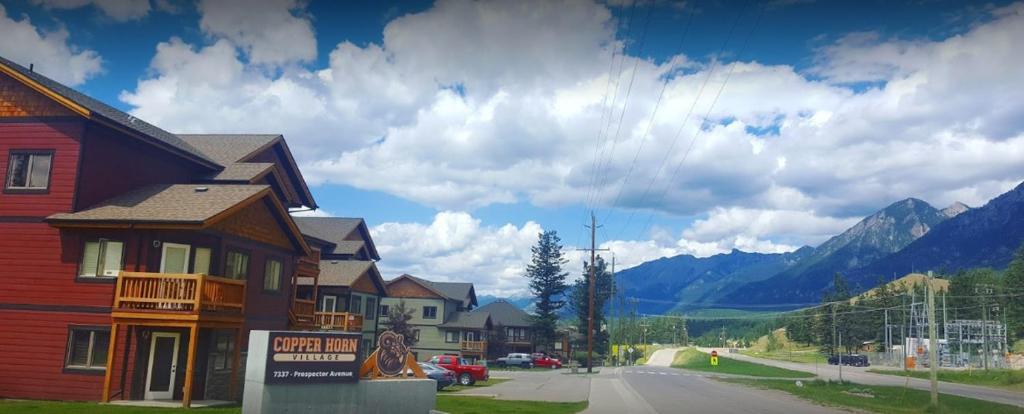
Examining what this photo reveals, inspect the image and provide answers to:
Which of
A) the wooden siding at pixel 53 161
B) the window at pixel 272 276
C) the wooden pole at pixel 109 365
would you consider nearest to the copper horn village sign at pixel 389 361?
the wooden pole at pixel 109 365

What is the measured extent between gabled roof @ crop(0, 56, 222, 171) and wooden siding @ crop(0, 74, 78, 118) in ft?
1.09

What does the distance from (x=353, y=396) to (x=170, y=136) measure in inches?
661

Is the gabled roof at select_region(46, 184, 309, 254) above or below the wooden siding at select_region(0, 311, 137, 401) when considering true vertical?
above

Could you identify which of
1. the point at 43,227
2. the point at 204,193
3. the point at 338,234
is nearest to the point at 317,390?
the point at 204,193

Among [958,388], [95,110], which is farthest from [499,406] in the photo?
[958,388]

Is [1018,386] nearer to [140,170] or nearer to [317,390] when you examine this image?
[317,390]

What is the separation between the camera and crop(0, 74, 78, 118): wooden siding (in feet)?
74.9

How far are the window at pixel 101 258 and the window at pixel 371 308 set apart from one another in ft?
80.3

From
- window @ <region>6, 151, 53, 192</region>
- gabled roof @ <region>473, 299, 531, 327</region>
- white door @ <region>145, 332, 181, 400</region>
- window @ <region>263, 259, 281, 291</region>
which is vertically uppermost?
window @ <region>6, 151, 53, 192</region>

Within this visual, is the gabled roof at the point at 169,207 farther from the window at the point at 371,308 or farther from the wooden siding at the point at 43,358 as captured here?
the window at the point at 371,308

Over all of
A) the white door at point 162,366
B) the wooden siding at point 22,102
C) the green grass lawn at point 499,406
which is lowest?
the green grass lawn at point 499,406

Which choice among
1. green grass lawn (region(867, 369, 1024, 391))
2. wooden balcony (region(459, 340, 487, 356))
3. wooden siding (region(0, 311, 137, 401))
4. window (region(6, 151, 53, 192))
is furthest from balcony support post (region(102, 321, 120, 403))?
wooden balcony (region(459, 340, 487, 356))

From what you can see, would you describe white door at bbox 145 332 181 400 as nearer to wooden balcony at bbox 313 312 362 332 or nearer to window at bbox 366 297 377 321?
wooden balcony at bbox 313 312 362 332

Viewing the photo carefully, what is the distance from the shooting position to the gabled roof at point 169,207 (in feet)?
71.1
